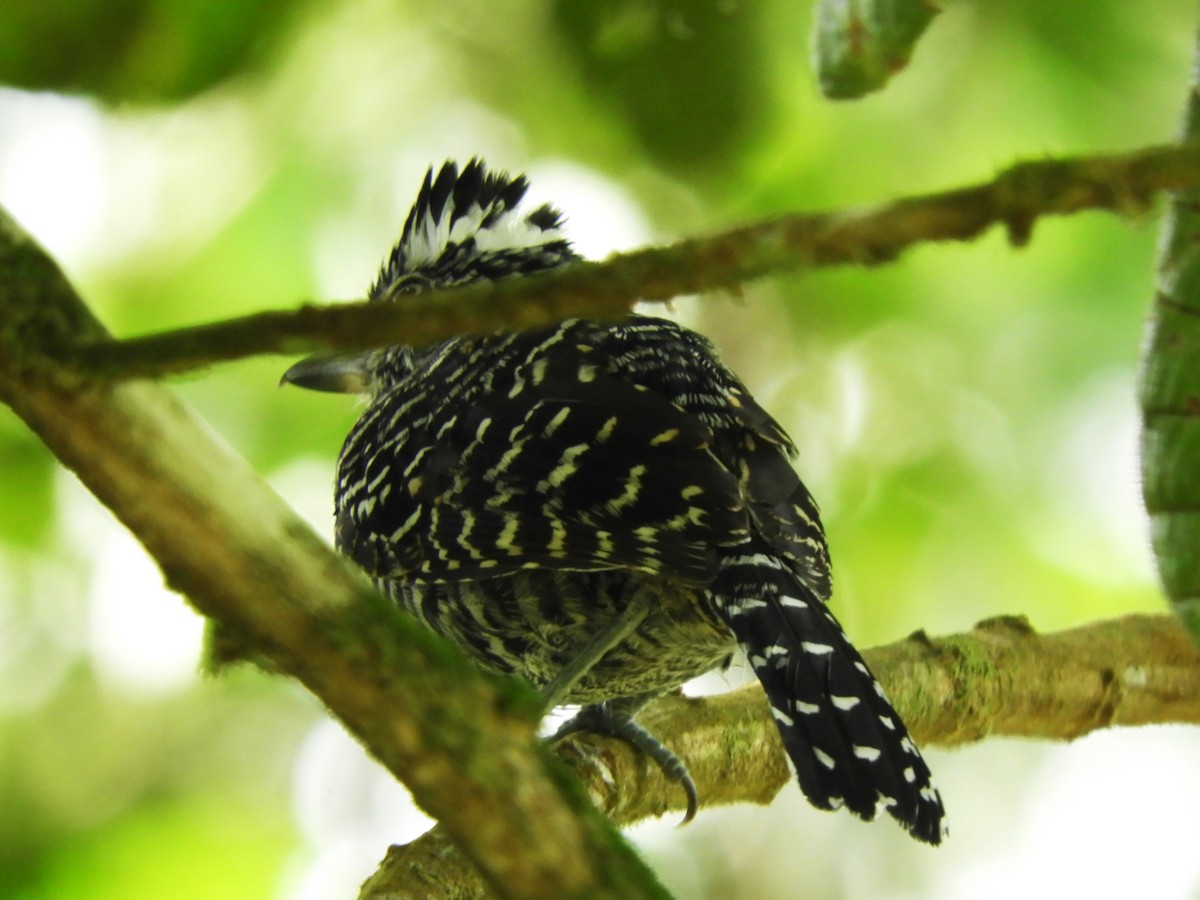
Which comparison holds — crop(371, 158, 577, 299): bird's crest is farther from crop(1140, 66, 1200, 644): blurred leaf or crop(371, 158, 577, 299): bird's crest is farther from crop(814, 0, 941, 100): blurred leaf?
crop(1140, 66, 1200, 644): blurred leaf

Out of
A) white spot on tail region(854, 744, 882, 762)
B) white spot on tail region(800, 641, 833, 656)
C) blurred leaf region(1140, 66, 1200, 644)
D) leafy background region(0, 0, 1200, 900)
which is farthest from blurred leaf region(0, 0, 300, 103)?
blurred leaf region(1140, 66, 1200, 644)

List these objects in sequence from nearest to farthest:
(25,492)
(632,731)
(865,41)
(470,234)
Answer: (865,41) → (632,731) → (25,492) → (470,234)

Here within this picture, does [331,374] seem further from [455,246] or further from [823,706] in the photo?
[823,706]

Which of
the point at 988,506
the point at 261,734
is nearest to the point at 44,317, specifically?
the point at 261,734

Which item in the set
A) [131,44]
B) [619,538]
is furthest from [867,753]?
[131,44]

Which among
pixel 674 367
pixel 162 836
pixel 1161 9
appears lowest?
pixel 162 836

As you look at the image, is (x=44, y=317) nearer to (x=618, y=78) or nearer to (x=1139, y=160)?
(x=1139, y=160)
